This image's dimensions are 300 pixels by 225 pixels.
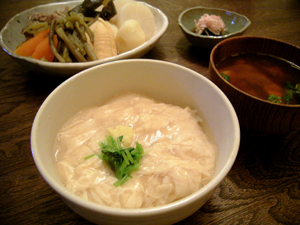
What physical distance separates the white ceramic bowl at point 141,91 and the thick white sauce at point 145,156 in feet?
0.23

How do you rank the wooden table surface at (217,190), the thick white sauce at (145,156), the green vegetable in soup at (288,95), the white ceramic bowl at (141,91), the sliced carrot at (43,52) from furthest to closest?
1. the sliced carrot at (43,52)
2. the green vegetable in soup at (288,95)
3. the wooden table surface at (217,190)
4. the thick white sauce at (145,156)
5. the white ceramic bowl at (141,91)

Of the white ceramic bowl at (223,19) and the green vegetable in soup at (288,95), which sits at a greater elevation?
the white ceramic bowl at (223,19)

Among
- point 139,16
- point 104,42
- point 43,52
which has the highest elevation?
point 139,16

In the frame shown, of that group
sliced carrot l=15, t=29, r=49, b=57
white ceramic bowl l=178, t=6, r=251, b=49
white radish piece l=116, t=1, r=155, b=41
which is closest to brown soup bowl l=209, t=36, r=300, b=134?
white ceramic bowl l=178, t=6, r=251, b=49

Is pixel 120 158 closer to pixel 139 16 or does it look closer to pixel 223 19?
pixel 139 16

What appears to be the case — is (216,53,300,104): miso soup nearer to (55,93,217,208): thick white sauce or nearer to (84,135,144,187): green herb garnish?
(55,93,217,208): thick white sauce

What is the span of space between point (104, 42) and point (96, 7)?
0.67 m

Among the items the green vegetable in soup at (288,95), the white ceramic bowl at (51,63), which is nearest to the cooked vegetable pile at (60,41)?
the white ceramic bowl at (51,63)

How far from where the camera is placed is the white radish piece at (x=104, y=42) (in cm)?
205

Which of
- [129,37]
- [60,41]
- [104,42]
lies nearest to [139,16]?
[129,37]

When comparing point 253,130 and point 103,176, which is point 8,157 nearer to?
point 103,176

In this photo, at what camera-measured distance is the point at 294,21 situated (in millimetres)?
2922

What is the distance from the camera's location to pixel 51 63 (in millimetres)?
1758

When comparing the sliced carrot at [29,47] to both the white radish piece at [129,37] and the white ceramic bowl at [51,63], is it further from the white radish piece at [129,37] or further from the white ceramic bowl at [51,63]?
the white radish piece at [129,37]
